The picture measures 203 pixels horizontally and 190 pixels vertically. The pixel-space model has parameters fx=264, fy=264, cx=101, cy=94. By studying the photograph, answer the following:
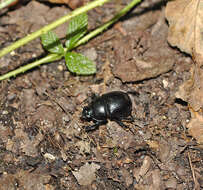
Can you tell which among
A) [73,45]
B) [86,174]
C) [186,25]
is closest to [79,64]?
[73,45]

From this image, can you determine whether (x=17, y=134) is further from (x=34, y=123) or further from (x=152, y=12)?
(x=152, y=12)

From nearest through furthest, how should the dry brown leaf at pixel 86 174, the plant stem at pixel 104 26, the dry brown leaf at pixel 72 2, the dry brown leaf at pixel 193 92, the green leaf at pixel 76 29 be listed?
the dry brown leaf at pixel 86 174
the dry brown leaf at pixel 193 92
the green leaf at pixel 76 29
the plant stem at pixel 104 26
the dry brown leaf at pixel 72 2

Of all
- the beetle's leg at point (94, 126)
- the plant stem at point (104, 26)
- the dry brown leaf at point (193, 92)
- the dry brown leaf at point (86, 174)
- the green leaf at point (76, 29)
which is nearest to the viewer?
the dry brown leaf at point (86, 174)

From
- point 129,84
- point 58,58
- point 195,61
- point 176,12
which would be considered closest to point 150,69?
point 129,84

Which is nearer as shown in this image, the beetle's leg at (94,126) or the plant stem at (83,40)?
A: the beetle's leg at (94,126)

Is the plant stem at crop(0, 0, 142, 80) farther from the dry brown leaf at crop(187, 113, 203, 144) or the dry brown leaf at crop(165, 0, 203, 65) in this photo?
the dry brown leaf at crop(187, 113, 203, 144)

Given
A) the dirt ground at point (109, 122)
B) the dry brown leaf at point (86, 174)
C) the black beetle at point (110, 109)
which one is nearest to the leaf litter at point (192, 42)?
the dirt ground at point (109, 122)

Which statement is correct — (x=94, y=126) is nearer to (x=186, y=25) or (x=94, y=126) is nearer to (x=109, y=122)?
(x=109, y=122)

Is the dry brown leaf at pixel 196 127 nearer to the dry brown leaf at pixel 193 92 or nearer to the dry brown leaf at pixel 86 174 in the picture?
the dry brown leaf at pixel 193 92
